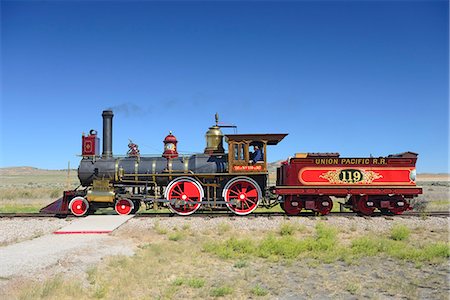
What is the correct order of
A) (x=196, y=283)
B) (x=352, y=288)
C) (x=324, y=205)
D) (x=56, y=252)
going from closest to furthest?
(x=352, y=288)
(x=196, y=283)
(x=56, y=252)
(x=324, y=205)

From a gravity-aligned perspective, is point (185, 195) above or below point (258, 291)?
above

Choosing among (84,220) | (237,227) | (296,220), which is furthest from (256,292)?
(84,220)

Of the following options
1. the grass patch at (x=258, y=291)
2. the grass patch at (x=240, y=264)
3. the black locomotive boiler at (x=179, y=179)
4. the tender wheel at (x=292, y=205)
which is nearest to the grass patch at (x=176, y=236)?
the grass patch at (x=240, y=264)

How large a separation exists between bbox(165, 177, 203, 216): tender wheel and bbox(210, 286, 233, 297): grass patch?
24.1 ft

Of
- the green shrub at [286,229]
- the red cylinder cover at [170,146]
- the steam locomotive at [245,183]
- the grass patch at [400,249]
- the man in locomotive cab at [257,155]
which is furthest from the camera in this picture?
the red cylinder cover at [170,146]

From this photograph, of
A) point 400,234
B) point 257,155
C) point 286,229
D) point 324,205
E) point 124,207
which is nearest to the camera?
point 400,234

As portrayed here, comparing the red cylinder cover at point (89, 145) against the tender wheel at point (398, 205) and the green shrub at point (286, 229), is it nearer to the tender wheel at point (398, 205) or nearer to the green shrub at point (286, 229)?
the green shrub at point (286, 229)

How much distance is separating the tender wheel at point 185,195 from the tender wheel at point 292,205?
3.14 meters

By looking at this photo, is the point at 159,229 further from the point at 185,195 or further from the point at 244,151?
the point at 244,151

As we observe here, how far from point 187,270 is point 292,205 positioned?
22.7 feet

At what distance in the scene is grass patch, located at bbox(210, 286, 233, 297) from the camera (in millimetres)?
6731

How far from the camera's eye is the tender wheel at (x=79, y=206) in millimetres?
14531

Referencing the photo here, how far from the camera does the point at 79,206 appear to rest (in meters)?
14.6

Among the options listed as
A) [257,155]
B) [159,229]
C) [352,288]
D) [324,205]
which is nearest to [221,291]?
[352,288]
